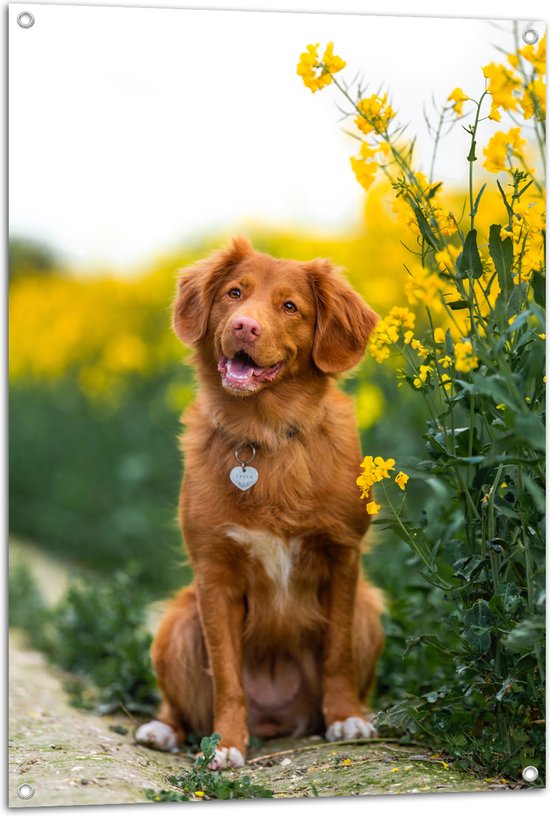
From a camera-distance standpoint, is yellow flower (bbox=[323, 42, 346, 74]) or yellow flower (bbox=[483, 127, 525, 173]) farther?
yellow flower (bbox=[323, 42, 346, 74])

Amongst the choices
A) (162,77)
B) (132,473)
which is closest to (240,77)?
(162,77)

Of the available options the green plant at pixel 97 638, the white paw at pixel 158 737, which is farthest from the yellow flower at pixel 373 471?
the green plant at pixel 97 638

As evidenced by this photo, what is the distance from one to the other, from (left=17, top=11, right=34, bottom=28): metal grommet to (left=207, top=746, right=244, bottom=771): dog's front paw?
7.15 feet

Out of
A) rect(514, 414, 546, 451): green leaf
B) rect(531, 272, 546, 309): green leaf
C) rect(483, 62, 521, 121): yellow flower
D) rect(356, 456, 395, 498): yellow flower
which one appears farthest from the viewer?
rect(356, 456, 395, 498): yellow flower

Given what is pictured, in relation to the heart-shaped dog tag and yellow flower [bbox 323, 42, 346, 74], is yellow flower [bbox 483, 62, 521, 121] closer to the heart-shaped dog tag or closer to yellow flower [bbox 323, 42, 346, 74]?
yellow flower [bbox 323, 42, 346, 74]

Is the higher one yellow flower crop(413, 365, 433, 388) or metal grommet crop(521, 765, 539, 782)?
yellow flower crop(413, 365, 433, 388)

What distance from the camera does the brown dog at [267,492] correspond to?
10.5 feet

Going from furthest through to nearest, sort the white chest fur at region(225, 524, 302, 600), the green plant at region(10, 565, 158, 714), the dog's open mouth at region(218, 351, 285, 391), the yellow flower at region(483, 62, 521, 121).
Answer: the green plant at region(10, 565, 158, 714), the white chest fur at region(225, 524, 302, 600), the dog's open mouth at region(218, 351, 285, 391), the yellow flower at region(483, 62, 521, 121)

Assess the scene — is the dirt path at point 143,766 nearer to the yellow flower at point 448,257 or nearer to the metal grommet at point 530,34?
the yellow flower at point 448,257

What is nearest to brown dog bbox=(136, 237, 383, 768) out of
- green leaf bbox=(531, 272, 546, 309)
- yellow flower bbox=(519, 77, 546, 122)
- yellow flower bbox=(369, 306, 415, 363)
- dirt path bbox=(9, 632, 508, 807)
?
dirt path bbox=(9, 632, 508, 807)

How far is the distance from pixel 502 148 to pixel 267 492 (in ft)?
4.07

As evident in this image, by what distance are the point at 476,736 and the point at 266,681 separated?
0.79m

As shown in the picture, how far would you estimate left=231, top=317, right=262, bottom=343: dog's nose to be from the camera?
117 inches

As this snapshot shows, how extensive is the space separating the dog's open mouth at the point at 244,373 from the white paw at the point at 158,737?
123 cm
